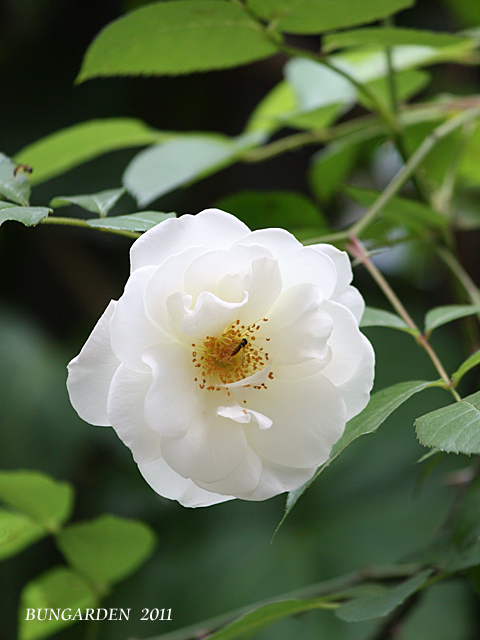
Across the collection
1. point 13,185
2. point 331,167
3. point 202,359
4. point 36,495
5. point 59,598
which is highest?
point 331,167

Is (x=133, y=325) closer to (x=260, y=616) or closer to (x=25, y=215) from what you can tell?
(x=25, y=215)

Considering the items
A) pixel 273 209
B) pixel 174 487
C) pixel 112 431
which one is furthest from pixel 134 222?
pixel 112 431

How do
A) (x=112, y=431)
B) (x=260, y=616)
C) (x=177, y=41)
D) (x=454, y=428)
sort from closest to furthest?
(x=454, y=428) < (x=260, y=616) < (x=177, y=41) < (x=112, y=431)

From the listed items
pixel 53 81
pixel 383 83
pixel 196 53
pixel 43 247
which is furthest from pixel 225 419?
pixel 53 81

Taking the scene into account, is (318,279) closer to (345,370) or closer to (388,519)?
(345,370)

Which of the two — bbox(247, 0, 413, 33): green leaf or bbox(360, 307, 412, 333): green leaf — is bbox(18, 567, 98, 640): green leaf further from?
bbox(247, 0, 413, 33): green leaf
